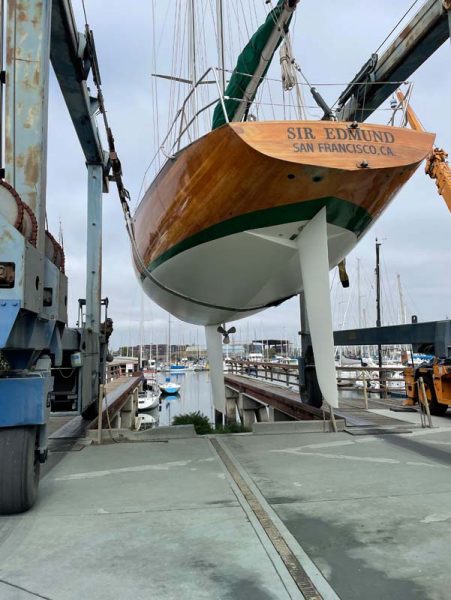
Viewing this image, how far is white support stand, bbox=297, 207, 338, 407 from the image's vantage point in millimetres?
5727

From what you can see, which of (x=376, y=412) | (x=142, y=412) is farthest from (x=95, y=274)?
(x=142, y=412)

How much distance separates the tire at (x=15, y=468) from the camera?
10.8 ft

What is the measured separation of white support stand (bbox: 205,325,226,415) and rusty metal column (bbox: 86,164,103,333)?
2338 millimetres

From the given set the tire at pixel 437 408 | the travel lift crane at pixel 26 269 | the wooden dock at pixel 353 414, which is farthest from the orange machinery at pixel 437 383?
the travel lift crane at pixel 26 269

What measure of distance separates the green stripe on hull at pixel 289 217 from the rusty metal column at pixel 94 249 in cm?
305

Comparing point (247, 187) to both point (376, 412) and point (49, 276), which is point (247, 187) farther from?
point (376, 412)

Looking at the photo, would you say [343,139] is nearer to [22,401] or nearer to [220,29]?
[220,29]

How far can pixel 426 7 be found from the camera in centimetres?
633

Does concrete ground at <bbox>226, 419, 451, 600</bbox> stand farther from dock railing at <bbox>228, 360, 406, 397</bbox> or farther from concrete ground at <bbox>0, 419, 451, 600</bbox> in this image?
dock railing at <bbox>228, 360, 406, 397</bbox>

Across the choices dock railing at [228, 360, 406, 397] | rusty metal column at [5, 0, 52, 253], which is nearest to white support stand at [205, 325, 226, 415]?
dock railing at [228, 360, 406, 397]

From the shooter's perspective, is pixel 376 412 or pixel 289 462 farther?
pixel 376 412

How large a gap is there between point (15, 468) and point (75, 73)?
5869mm

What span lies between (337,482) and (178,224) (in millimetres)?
3734

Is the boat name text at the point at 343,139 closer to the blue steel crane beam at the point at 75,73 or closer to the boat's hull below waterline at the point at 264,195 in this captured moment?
the boat's hull below waterline at the point at 264,195
